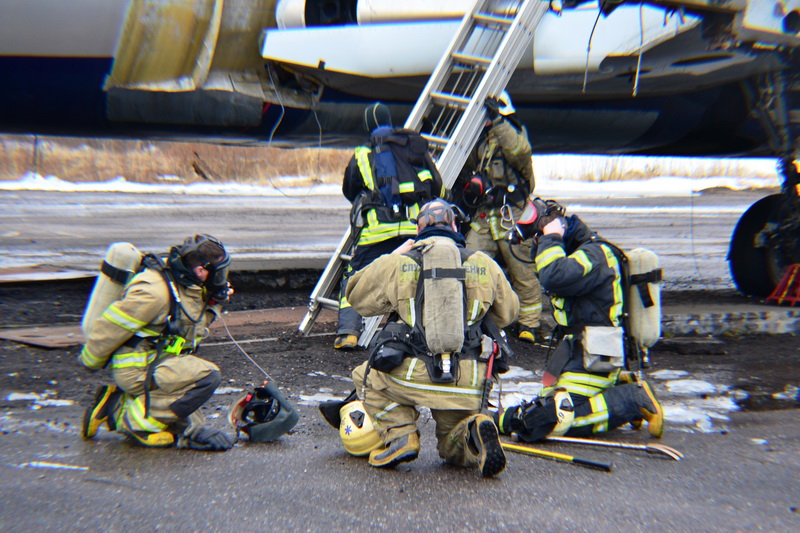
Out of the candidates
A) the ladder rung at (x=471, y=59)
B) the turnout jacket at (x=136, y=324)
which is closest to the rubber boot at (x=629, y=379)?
the turnout jacket at (x=136, y=324)

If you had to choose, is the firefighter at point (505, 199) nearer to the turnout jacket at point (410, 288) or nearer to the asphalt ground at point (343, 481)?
the asphalt ground at point (343, 481)

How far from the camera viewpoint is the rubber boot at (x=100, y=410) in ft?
11.8

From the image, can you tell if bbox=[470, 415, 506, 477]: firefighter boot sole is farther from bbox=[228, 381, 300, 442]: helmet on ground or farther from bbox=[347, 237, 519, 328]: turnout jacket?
bbox=[228, 381, 300, 442]: helmet on ground

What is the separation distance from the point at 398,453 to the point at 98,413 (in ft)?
5.21

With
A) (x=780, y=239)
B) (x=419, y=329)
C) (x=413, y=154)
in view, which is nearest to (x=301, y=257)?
(x=413, y=154)

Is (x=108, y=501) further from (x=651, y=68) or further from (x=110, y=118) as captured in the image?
(x=651, y=68)

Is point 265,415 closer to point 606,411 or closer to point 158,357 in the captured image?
point 158,357

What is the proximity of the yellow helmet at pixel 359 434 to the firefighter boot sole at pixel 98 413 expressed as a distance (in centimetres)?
123

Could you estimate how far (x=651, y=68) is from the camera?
6.89m

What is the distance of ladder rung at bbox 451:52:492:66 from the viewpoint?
6352 millimetres

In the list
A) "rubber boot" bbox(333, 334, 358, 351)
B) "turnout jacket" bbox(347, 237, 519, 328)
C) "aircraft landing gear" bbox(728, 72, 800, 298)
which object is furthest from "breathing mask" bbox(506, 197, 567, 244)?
"aircraft landing gear" bbox(728, 72, 800, 298)

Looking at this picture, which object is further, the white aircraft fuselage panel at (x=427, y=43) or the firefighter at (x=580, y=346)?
the white aircraft fuselage panel at (x=427, y=43)

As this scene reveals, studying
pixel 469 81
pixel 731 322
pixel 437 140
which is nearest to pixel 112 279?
pixel 437 140

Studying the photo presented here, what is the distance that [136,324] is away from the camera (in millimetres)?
3428
